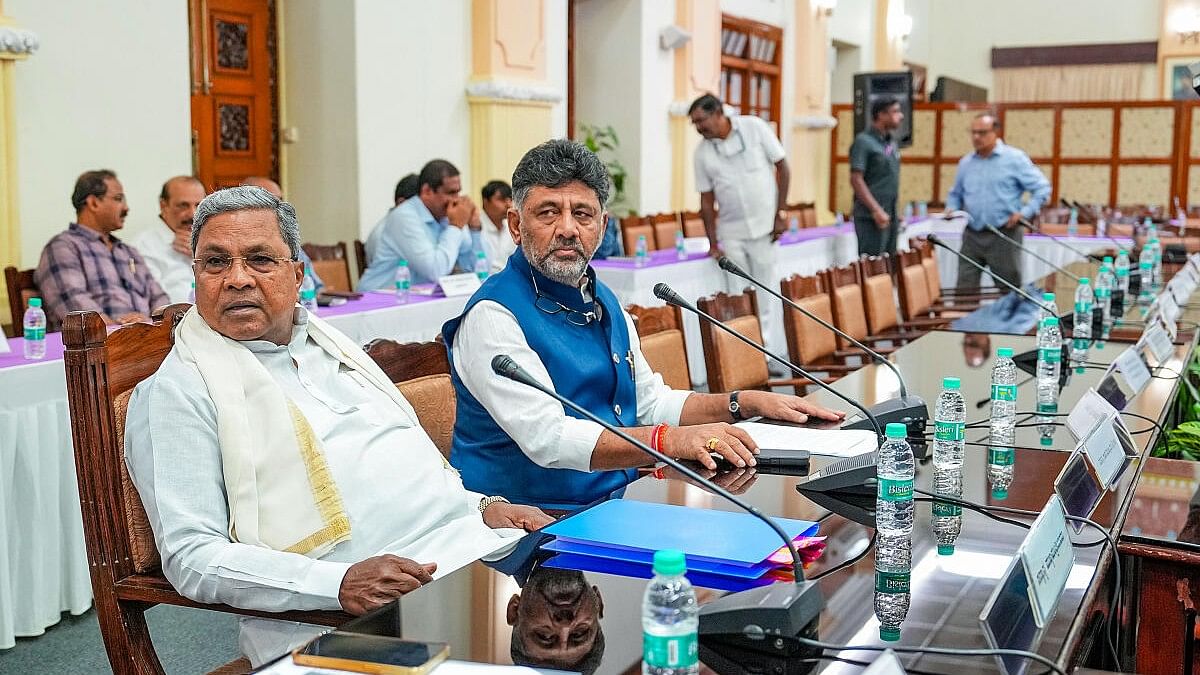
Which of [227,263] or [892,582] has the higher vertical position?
[227,263]

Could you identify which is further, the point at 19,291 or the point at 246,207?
the point at 19,291

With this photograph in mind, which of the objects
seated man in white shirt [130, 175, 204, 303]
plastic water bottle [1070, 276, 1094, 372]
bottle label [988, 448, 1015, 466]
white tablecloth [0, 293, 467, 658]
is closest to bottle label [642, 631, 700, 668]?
bottle label [988, 448, 1015, 466]

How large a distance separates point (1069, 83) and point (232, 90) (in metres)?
13.2

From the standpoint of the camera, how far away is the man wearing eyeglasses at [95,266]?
13.2 feet

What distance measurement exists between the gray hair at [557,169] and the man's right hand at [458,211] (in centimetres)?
320

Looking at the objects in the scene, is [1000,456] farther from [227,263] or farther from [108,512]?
[108,512]

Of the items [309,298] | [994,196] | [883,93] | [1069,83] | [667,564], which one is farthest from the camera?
[1069,83]

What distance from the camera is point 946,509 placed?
67.9 inches

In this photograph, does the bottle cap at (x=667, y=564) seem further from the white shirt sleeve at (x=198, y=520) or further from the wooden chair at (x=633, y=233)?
the wooden chair at (x=633, y=233)

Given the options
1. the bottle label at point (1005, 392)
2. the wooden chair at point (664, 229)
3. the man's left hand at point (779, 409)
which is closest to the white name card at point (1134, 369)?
the bottle label at point (1005, 392)

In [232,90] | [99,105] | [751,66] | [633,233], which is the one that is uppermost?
[751,66]

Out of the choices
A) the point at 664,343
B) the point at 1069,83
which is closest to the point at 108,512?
the point at 664,343

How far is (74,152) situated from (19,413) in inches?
99.0

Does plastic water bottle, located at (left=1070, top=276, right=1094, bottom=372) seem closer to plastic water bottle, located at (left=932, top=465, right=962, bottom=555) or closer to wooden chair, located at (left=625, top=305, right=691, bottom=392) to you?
wooden chair, located at (left=625, top=305, right=691, bottom=392)
